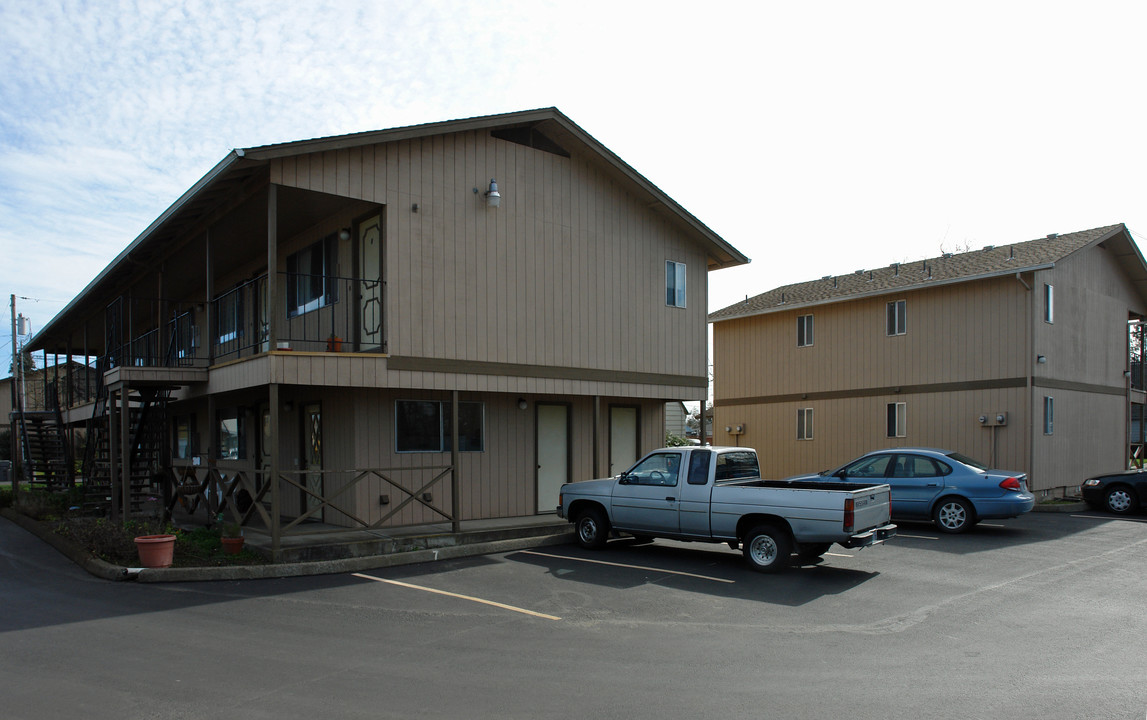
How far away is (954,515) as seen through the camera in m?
14.6

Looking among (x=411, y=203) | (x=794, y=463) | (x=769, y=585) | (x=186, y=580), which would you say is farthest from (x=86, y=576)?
(x=794, y=463)

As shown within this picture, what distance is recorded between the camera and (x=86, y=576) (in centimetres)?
1116

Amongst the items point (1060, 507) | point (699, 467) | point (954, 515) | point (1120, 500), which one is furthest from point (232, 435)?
point (1120, 500)

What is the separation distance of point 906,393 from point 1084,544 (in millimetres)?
8910

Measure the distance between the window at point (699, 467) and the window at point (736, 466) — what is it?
0.15 m

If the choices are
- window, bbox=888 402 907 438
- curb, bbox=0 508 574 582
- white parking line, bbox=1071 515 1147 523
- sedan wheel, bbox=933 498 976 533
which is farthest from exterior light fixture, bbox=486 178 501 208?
white parking line, bbox=1071 515 1147 523

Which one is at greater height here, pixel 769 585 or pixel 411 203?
pixel 411 203

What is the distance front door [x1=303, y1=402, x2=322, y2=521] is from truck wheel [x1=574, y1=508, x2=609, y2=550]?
16.4 ft

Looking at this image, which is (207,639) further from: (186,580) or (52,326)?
(52,326)

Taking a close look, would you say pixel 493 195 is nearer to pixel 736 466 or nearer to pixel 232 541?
pixel 736 466

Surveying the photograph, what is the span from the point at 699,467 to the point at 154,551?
7.50 m

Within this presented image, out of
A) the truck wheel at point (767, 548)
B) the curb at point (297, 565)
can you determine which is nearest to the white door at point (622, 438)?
the curb at point (297, 565)

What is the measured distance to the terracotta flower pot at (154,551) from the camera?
35.2 ft

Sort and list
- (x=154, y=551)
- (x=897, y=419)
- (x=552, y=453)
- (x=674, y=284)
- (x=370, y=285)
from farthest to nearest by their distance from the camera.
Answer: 1. (x=897, y=419)
2. (x=674, y=284)
3. (x=552, y=453)
4. (x=370, y=285)
5. (x=154, y=551)
